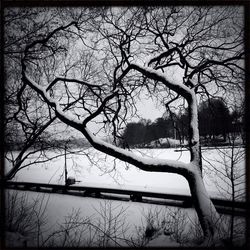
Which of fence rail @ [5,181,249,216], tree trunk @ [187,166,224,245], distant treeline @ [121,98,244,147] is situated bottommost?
fence rail @ [5,181,249,216]

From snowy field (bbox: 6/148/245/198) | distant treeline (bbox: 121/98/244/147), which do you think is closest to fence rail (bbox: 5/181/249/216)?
snowy field (bbox: 6/148/245/198)

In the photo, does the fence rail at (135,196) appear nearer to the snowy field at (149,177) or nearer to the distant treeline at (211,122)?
the snowy field at (149,177)

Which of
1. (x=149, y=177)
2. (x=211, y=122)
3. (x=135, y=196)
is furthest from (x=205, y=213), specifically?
(x=149, y=177)

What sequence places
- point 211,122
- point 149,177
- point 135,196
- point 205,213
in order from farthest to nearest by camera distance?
point 149,177, point 135,196, point 211,122, point 205,213

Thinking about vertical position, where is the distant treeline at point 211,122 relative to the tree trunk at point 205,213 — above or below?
above

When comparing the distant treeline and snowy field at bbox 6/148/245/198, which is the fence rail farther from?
the distant treeline

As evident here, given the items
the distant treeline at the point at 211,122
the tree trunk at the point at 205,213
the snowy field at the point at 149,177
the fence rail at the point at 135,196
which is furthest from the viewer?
the fence rail at the point at 135,196

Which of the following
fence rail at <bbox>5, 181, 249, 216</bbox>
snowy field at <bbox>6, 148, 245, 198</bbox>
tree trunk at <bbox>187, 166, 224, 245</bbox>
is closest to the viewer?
tree trunk at <bbox>187, 166, 224, 245</bbox>

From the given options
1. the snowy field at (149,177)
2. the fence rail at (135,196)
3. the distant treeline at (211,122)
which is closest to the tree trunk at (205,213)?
the snowy field at (149,177)

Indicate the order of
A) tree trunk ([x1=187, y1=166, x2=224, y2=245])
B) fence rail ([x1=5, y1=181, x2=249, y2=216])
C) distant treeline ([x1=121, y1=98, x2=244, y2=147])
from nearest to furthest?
tree trunk ([x1=187, y1=166, x2=224, y2=245]), distant treeline ([x1=121, y1=98, x2=244, y2=147]), fence rail ([x1=5, y1=181, x2=249, y2=216])

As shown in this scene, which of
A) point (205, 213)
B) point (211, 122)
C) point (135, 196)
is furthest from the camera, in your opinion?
point (135, 196)

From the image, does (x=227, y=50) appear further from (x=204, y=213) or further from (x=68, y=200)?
(x=68, y=200)

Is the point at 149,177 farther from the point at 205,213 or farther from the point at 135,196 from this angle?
the point at 205,213

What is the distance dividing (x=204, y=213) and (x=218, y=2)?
4.74m
